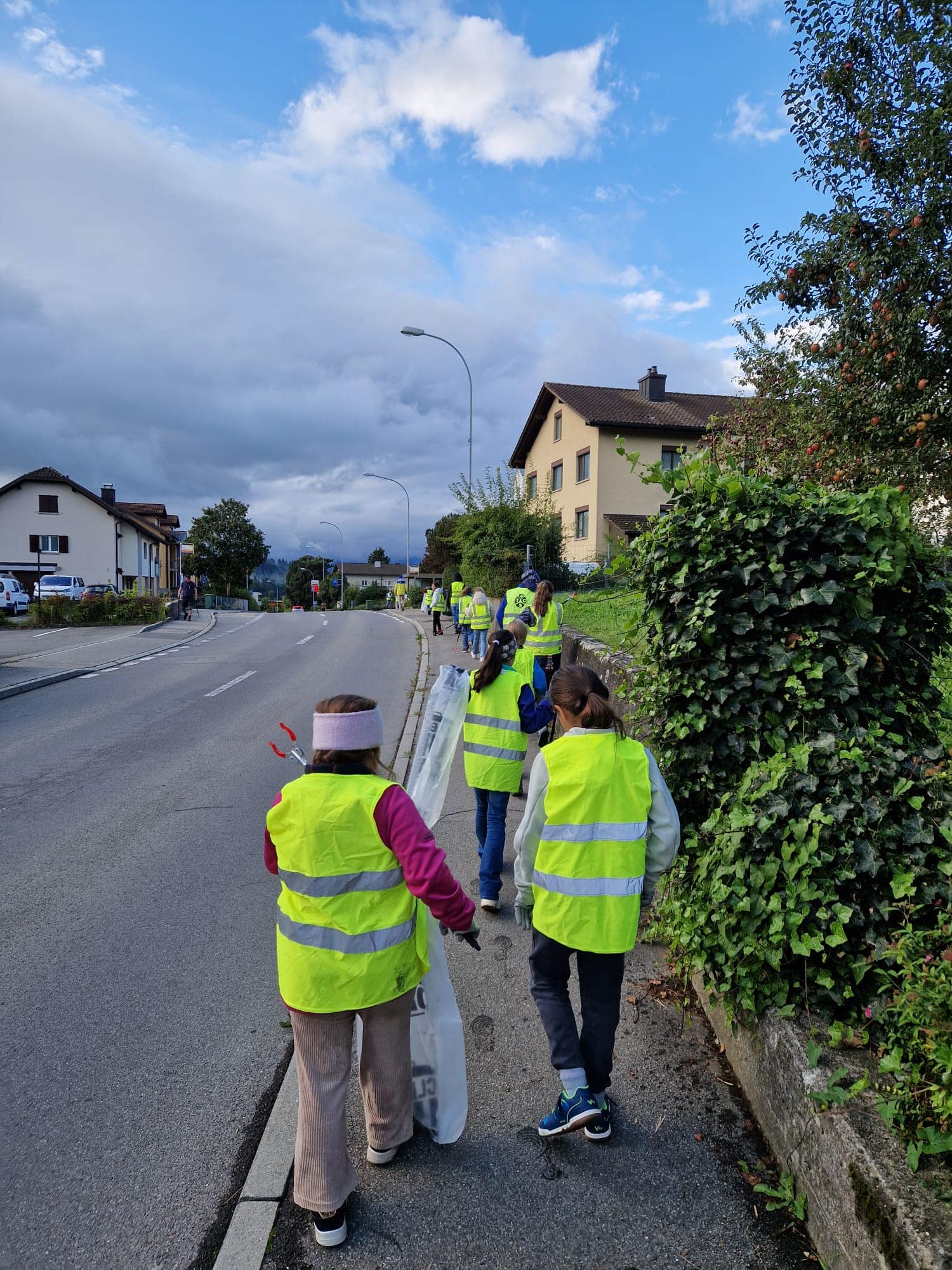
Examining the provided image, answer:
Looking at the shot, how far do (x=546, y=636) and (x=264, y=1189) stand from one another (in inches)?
291

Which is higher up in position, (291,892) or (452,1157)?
(291,892)

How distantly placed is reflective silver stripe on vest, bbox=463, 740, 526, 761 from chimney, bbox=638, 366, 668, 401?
35.6 m

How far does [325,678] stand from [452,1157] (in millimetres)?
12951

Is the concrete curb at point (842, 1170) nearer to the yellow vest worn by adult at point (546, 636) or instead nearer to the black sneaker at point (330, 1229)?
the black sneaker at point (330, 1229)

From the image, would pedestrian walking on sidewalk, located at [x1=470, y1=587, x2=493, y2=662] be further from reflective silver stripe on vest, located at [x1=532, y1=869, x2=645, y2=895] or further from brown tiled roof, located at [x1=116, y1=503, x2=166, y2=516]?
brown tiled roof, located at [x1=116, y1=503, x2=166, y2=516]

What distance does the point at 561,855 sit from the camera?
9.50 feet

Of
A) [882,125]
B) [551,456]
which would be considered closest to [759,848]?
[882,125]

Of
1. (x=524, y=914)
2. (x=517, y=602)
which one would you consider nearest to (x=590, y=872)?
(x=524, y=914)

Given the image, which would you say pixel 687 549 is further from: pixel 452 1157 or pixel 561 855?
pixel 452 1157

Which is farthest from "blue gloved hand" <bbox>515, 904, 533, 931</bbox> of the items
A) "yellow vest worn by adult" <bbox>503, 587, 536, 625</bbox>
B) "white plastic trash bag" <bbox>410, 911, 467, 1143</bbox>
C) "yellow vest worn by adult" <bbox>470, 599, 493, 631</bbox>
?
"yellow vest worn by adult" <bbox>470, 599, 493, 631</bbox>

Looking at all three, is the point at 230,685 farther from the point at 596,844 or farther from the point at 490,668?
the point at 596,844

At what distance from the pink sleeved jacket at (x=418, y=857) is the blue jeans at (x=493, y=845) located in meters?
2.40

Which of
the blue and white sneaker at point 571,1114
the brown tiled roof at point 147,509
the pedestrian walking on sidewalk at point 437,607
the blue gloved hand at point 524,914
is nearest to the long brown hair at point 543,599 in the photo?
the blue gloved hand at point 524,914

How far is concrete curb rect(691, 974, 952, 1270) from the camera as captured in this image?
192cm
